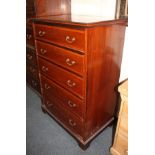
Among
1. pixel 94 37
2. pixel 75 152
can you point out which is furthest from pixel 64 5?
pixel 75 152

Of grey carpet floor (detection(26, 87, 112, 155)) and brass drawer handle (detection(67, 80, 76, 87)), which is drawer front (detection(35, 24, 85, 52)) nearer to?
brass drawer handle (detection(67, 80, 76, 87))

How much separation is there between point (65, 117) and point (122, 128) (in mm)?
587

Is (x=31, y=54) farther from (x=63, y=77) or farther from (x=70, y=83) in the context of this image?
(x=70, y=83)

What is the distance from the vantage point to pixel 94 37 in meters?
1.01

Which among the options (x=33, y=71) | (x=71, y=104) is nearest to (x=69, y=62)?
(x=71, y=104)

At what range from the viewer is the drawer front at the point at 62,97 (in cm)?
128

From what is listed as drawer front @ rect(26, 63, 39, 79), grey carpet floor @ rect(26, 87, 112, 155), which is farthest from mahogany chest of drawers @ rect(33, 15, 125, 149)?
drawer front @ rect(26, 63, 39, 79)

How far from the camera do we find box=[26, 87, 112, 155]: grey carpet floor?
145cm

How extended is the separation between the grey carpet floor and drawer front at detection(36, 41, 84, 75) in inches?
31.4

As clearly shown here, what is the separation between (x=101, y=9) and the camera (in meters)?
1.42

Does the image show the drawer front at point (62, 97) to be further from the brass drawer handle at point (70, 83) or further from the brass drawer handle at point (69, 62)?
the brass drawer handle at point (69, 62)

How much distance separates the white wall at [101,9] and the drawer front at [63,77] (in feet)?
1.81

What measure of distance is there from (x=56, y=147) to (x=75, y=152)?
7.8 inches
